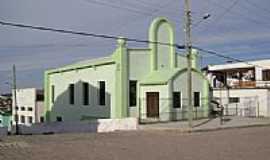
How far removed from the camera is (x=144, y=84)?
36812 mm

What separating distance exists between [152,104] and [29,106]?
3534 centimetres

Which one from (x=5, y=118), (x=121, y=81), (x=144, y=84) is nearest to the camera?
(x=121, y=81)

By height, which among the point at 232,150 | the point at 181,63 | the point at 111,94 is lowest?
the point at 232,150

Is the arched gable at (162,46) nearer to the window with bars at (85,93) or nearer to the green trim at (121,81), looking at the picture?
the green trim at (121,81)

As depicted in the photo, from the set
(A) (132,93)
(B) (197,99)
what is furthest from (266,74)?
(A) (132,93)

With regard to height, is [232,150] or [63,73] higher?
[63,73]

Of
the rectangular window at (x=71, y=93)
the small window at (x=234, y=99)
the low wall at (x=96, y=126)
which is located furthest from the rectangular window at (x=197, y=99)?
the rectangular window at (x=71, y=93)

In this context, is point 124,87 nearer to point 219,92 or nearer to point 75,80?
point 75,80

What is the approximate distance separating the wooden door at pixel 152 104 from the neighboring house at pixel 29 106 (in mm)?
28771

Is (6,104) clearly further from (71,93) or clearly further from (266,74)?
(266,74)

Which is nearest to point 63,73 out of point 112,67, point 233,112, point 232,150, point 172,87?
point 112,67

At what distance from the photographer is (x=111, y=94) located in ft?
120

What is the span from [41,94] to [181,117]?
34593 mm

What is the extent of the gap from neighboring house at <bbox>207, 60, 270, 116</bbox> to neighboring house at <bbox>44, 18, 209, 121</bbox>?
31.1ft
